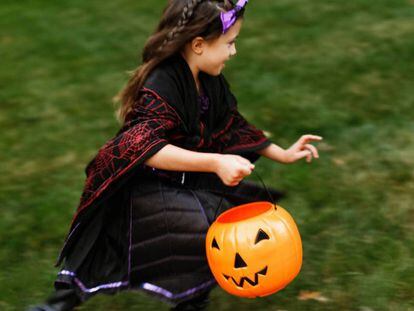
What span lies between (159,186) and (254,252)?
0.54 metres

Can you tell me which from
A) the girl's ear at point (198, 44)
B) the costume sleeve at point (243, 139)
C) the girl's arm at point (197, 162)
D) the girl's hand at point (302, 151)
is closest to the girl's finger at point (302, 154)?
the girl's hand at point (302, 151)

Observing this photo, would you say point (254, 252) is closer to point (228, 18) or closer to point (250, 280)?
point (250, 280)

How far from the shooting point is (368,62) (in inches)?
249

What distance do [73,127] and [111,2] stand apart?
117 inches

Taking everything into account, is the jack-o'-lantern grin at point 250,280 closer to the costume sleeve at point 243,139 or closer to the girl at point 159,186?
the girl at point 159,186

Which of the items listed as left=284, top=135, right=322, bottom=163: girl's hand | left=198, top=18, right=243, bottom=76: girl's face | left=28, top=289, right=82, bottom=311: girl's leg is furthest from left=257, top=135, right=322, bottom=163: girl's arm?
left=28, top=289, right=82, bottom=311: girl's leg

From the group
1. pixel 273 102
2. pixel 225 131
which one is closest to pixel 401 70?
pixel 273 102

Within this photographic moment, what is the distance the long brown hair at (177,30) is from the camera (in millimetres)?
3037

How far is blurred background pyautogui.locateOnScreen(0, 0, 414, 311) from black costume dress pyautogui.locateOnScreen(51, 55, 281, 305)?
1.73 feet

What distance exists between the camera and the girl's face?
308 cm

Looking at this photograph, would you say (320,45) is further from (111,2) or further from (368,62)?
(111,2)

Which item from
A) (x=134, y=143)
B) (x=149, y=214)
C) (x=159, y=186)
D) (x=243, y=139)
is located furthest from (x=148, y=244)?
(x=243, y=139)

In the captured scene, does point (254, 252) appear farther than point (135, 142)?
No

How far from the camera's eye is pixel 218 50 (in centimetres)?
309
